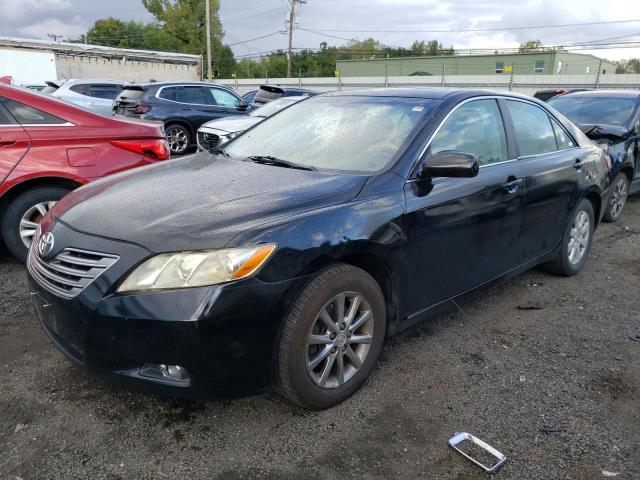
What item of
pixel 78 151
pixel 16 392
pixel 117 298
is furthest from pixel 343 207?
pixel 78 151

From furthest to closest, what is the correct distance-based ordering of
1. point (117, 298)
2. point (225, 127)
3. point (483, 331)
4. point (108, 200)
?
point (225, 127) → point (483, 331) → point (108, 200) → point (117, 298)

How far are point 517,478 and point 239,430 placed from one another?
4.27ft

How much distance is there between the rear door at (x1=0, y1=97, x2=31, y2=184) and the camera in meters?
4.29

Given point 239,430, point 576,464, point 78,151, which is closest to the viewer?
point 576,464

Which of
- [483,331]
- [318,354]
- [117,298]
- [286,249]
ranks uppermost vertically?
[286,249]

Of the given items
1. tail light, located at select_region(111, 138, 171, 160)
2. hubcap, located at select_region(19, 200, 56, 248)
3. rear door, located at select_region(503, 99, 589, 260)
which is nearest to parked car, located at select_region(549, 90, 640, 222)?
rear door, located at select_region(503, 99, 589, 260)

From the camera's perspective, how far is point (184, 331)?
2.16m

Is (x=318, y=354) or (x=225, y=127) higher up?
(x=225, y=127)

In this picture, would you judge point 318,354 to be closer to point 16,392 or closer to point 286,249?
point 286,249

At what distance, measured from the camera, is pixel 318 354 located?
8.46 ft

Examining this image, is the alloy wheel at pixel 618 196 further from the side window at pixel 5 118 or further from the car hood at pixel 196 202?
the side window at pixel 5 118

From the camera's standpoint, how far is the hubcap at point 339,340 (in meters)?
2.56

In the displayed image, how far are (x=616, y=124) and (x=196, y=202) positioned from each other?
6.47 meters

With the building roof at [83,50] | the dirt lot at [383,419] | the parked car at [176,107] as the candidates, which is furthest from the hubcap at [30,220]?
the building roof at [83,50]
